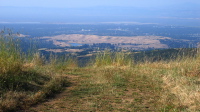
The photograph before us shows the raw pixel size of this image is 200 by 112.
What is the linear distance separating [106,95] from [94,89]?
1.98ft

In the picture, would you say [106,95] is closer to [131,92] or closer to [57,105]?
[131,92]

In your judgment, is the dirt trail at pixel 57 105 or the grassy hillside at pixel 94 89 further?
the grassy hillside at pixel 94 89

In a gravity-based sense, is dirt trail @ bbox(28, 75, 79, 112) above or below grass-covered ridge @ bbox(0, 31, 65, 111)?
below

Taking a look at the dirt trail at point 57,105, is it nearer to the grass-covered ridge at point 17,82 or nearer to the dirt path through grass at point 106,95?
the dirt path through grass at point 106,95

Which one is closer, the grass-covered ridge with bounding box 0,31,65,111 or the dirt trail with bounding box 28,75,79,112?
the dirt trail with bounding box 28,75,79,112

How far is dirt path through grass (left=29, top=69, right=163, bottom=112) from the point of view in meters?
4.83

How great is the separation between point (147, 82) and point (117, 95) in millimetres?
1785

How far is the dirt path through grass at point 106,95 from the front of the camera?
190 inches

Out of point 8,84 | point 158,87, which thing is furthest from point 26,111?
point 158,87

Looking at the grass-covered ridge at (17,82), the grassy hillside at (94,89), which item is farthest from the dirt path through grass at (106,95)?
the grass-covered ridge at (17,82)

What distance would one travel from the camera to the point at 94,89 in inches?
248

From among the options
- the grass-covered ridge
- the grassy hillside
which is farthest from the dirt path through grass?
the grass-covered ridge

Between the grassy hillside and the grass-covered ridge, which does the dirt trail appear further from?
the grass-covered ridge

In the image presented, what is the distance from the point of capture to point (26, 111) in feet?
14.6
